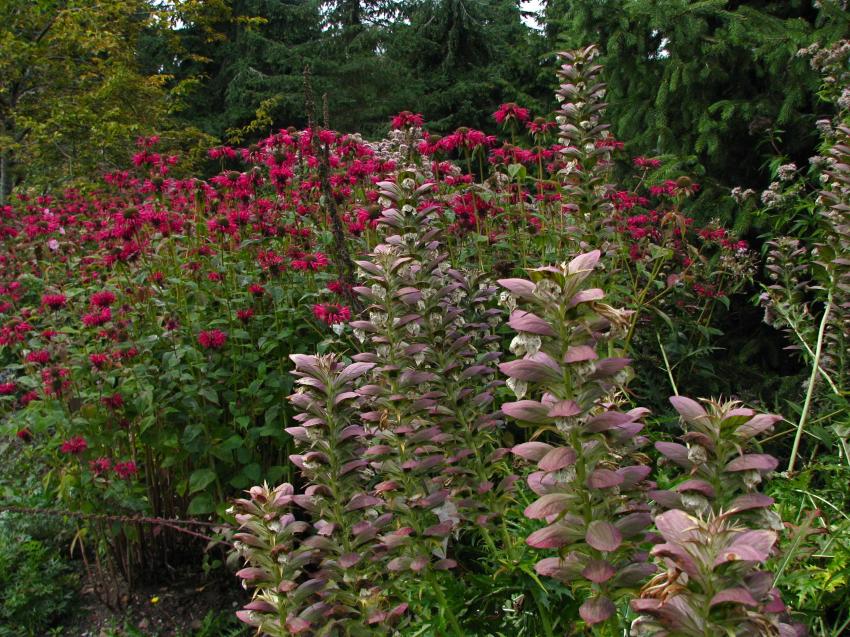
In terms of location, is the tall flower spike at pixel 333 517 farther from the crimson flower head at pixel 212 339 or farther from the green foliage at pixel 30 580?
the green foliage at pixel 30 580

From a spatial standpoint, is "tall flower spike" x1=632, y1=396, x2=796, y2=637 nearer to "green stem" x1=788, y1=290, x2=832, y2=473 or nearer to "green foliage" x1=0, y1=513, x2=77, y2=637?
"green stem" x1=788, y1=290, x2=832, y2=473

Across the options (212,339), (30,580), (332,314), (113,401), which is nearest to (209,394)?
(212,339)

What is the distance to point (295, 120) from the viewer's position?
17.7m

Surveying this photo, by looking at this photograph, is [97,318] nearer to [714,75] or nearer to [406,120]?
[406,120]

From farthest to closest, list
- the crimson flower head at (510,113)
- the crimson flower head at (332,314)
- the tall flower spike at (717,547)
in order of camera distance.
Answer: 1. the crimson flower head at (510,113)
2. the crimson flower head at (332,314)
3. the tall flower spike at (717,547)

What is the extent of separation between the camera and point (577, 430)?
1188 mm

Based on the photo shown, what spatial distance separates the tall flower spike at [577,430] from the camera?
1.13m

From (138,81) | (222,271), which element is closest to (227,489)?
(222,271)

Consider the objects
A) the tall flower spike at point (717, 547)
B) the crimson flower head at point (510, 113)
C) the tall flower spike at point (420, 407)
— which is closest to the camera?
the tall flower spike at point (717, 547)

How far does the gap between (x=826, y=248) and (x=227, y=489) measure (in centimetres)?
275

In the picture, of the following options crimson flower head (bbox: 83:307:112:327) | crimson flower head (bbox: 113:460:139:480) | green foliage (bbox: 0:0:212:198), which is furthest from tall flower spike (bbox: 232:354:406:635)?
green foliage (bbox: 0:0:212:198)

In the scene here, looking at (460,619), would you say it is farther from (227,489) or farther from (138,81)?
(138,81)

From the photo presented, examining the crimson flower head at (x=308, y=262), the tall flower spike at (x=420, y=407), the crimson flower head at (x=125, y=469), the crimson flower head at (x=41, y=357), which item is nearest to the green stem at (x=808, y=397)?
the tall flower spike at (x=420, y=407)

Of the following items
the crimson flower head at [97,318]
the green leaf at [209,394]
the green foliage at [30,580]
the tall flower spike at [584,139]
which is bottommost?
the green foliage at [30,580]
